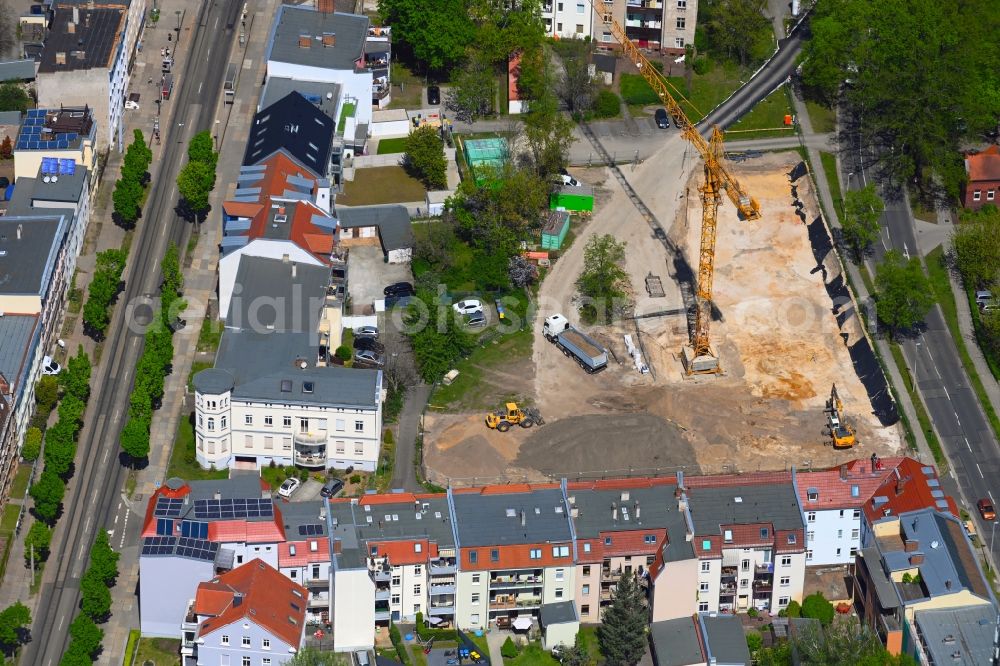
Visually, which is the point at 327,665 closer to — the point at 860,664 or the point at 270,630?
the point at 270,630

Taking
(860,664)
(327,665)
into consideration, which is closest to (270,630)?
(327,665)
